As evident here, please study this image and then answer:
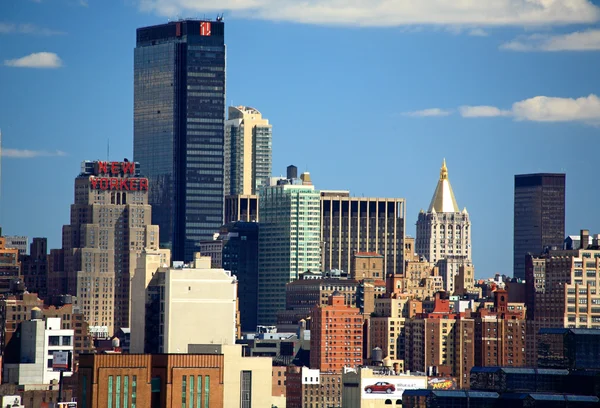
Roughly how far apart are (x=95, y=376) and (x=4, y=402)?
165 feet

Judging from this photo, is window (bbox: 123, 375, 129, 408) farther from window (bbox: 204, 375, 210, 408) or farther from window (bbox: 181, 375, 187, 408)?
window (bbox: 204, 375, 210, 408)

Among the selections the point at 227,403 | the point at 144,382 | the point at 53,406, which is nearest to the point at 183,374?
the point at 144,382

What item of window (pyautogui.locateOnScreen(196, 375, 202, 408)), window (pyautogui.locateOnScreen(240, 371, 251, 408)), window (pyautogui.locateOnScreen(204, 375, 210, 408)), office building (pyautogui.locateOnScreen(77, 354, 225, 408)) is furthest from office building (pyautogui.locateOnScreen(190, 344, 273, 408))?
window (pyautogui.locateOnScreen(196, 375, 202, 408))

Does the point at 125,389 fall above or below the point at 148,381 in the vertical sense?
below

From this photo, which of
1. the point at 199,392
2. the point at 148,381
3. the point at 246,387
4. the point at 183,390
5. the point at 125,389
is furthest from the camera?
the point at 246,387

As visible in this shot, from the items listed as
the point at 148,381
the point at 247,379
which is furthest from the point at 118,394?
the point at 247,379

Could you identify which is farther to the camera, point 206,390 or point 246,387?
point 246,387

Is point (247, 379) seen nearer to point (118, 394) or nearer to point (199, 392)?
point (199, 392)

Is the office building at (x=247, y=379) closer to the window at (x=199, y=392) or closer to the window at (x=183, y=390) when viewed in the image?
the window at (x=199, y=392)

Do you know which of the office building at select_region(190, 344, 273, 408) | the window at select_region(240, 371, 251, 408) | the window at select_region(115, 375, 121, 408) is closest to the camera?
the window at select_region(115, 375, 121, 408)

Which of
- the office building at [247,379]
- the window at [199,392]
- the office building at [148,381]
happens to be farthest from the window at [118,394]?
the office building at [247,379]

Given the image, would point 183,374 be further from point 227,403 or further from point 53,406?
point 53,406

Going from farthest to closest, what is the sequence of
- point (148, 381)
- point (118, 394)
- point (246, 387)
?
point (246, 387), point (148, 381), point (118, 394)

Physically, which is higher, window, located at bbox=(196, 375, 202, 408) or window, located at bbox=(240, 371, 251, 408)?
window, located at bbox=(196, 375, 202, 408)
